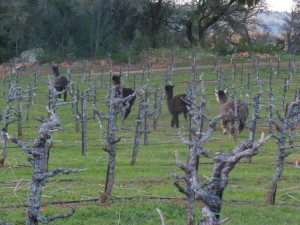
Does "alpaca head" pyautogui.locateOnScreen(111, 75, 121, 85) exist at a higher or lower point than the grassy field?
higher

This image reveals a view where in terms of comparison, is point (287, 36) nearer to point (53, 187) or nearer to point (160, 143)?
point (160, 143)

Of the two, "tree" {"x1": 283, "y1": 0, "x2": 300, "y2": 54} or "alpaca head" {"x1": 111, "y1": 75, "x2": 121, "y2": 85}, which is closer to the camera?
"alpaca head" {"x1": 111, "y1": 75, "x2": 121, "y2": 85}

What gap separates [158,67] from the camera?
4222 cm

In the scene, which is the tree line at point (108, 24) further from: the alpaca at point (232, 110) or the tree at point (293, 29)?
the alpaca at point (232, 110)

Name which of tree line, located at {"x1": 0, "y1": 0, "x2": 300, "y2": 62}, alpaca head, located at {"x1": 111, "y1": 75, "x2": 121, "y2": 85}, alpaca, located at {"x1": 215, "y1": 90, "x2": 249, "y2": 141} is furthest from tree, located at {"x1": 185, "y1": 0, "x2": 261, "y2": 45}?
alpaca, located at {"x1": 215, "y1": 90, "x2": 249, "y2": 141}

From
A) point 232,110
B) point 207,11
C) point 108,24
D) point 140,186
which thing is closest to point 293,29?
point 207,11

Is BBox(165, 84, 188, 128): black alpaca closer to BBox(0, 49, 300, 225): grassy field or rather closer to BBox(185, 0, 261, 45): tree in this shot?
BBox(0, 49, 300, 225): grassy field

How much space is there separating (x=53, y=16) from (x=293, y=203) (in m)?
39.4

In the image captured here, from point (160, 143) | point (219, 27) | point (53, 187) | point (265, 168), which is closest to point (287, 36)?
point (219, 27)

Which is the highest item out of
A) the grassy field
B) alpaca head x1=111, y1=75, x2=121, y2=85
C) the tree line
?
the tree line

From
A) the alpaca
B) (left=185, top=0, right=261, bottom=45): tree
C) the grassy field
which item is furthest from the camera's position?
(left=185, top=0, right=261, bottom=45): tree

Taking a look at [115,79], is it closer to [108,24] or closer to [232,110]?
[232,110]

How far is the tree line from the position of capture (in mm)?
46250

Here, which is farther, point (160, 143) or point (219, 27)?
point (219, 27)
